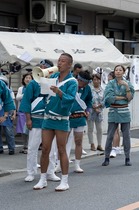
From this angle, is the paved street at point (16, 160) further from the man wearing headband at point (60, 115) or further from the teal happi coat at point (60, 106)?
the teal happi coat at point (60, 106)

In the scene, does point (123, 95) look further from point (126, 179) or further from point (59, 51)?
point (59, 51)

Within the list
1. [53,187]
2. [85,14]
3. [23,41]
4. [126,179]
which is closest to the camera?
[53,187]

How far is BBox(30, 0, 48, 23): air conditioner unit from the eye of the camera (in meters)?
17.1

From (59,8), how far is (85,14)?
3088 millimetres

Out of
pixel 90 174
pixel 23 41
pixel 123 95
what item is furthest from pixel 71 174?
pixel 23 41

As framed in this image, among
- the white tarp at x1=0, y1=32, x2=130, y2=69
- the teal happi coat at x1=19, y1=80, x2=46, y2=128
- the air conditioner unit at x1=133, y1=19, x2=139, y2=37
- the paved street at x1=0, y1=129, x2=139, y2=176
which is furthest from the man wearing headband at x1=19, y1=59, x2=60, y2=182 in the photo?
the air conditioner unit at x1=133, y1=19, x2=139, y2=37

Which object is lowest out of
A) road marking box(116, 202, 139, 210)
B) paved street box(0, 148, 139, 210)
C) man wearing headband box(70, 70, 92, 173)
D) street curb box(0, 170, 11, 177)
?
street curb box(0, 170, 11, 177)

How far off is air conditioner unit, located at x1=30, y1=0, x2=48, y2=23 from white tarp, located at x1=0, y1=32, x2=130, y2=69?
2.61 meters

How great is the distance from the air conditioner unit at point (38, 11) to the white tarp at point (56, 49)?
103 inches

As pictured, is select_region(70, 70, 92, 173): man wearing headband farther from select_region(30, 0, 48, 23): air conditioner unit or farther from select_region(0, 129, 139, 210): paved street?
select_region(30, 0, 48, 23): air conditioner unit

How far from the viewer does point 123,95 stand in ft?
34.8

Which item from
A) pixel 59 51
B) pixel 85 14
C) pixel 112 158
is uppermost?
pixel 85 14

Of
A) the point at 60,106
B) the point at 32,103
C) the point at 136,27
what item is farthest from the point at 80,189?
the point at 136,27

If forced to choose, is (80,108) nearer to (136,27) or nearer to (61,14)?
(61,14)
